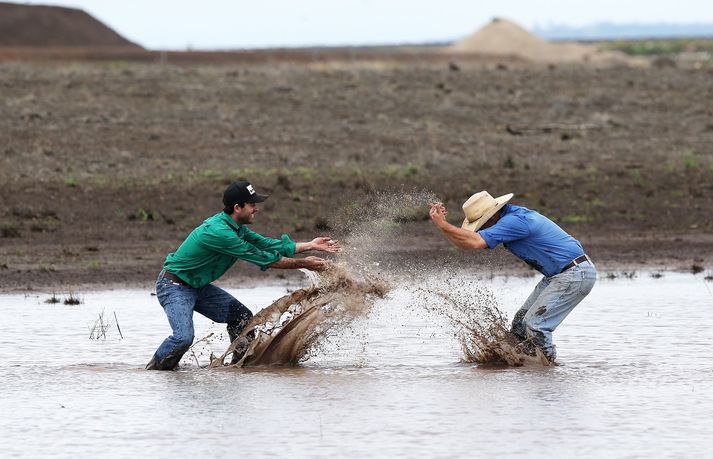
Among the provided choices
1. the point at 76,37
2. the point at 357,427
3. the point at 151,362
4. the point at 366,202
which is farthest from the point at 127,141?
the point at 76,37

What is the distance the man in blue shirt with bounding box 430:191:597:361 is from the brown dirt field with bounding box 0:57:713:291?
6923 mm

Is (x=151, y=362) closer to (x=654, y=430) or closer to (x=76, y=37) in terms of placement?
(x=654, y=430)

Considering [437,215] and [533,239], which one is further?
[533,239]

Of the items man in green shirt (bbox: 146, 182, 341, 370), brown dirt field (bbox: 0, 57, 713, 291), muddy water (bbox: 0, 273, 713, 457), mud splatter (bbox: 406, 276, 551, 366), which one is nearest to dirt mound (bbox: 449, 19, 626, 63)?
brown dirt field (bbox: 0, 57, 713, 291)

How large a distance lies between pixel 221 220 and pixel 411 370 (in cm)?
203

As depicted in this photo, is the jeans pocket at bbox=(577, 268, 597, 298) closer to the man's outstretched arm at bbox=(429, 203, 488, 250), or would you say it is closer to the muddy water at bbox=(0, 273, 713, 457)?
the muddy water at bbox=(0, 273, 713, 457)

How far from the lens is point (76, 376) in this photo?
1123 centimetres

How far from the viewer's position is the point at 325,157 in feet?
83.8

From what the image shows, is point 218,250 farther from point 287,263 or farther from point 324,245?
point 324,245

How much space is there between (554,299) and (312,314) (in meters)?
1.97

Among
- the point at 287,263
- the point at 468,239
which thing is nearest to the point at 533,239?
the point at 468,239

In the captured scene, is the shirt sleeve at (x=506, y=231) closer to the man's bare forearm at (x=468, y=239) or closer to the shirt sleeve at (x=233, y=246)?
the man's bare forearm at (x=468, y=239)

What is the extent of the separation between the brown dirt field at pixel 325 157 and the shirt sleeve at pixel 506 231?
24.0 ft

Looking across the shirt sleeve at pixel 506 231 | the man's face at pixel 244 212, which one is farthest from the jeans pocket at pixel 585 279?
the man's face at pixel 244 212
